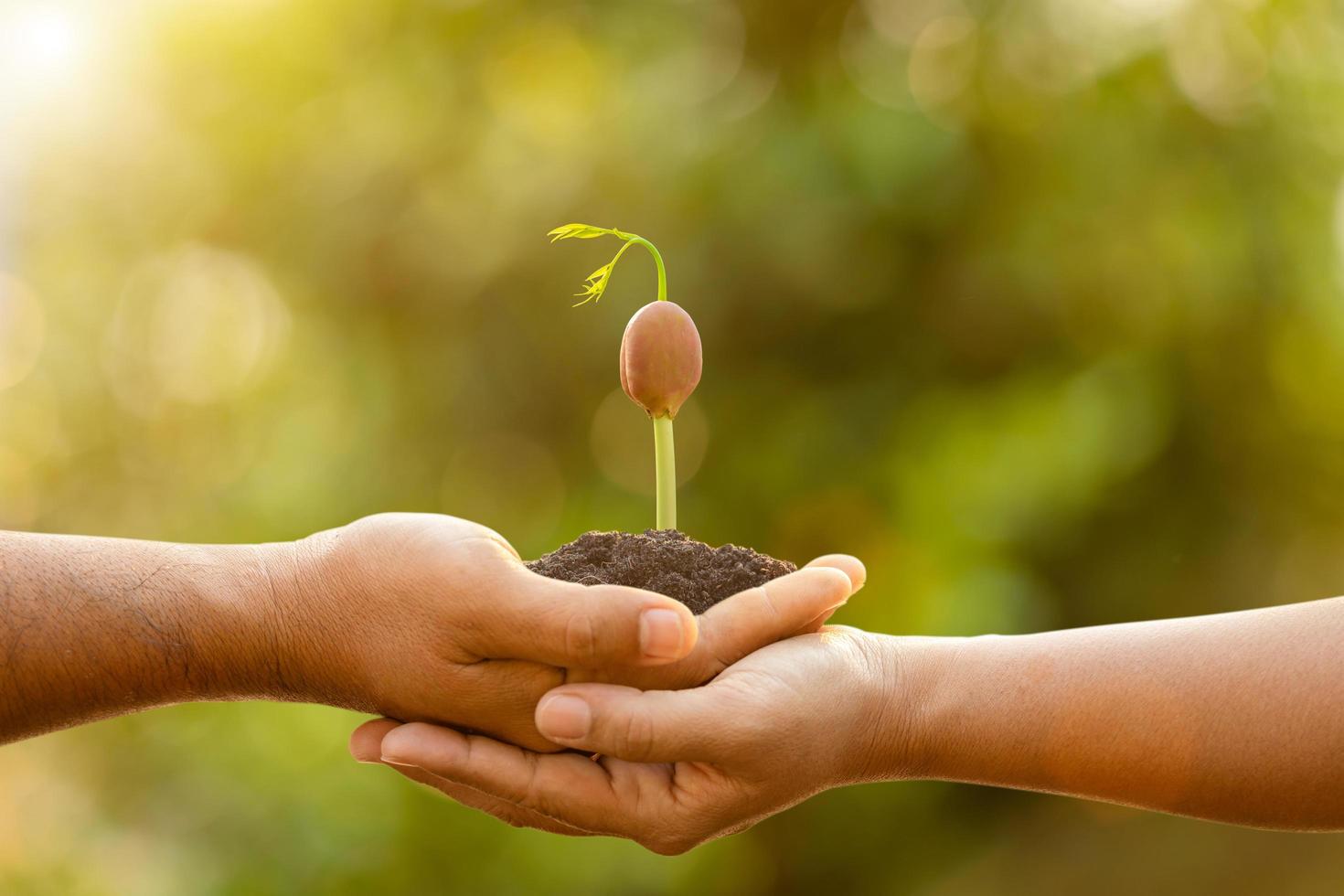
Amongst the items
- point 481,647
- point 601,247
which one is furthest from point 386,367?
point 481,647

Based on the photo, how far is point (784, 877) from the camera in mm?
3531

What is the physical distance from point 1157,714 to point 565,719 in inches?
33.7

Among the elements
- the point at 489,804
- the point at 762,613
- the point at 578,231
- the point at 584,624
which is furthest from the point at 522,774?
the point at 578,231

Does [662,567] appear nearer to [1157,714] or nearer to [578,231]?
[578,231]

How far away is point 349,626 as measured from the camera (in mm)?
1466

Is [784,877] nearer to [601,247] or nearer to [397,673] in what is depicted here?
[601,247]

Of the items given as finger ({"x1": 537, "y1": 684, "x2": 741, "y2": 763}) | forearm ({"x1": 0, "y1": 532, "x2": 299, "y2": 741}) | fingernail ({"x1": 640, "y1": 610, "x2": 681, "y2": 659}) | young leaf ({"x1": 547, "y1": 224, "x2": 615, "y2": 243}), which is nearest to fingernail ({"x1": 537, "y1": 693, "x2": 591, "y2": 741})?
finger ({"x1": 537, "y1": 684, "x2": 741, "y2": 763})

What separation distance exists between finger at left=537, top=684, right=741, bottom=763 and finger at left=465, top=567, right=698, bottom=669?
53 mm

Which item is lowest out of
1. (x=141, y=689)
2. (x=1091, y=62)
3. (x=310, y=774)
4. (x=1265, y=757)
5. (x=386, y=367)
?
(x=310, y=774)

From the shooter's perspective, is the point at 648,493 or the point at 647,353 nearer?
the point at 647,353

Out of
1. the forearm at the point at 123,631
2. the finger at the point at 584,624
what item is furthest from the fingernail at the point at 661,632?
the forearm at the point at 123,631

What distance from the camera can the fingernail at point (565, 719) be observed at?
4.25 ft

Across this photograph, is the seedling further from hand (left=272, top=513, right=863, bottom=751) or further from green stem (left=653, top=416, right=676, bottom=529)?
hand (left=272, top=513, right=863, bottom=751)

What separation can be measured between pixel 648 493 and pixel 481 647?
7.40ft
